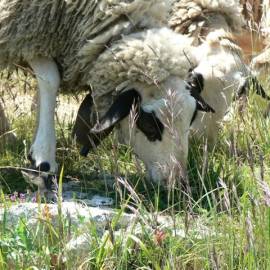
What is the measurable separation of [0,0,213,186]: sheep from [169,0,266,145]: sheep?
55 centimetres

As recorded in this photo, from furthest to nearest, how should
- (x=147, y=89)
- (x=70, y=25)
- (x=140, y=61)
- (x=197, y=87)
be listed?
(x=197, y=87), (x=70, y=25), (x=147, y=89), (x=140, y=61)

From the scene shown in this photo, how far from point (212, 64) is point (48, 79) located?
4.04 ft

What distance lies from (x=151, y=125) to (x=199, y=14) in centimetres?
151

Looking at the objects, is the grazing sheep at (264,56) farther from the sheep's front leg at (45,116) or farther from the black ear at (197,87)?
the sheep's front leg at (45,116)

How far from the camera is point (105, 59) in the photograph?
14.7ft

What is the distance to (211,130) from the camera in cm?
513

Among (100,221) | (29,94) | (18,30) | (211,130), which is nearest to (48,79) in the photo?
(18,30)

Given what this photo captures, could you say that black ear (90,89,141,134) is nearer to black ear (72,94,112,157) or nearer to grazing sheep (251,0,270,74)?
black ear (72,94,112,157)

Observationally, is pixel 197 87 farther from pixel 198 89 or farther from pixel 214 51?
pixel 214 51

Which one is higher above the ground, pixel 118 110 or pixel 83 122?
pixel 118 110

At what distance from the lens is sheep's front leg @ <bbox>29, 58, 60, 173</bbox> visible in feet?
14.6

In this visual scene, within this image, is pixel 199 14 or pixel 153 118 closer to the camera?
pixel 153 118

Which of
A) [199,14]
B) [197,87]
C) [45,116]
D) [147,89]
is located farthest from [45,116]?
[199,14]

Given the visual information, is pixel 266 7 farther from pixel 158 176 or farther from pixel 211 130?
pixel 158 176
